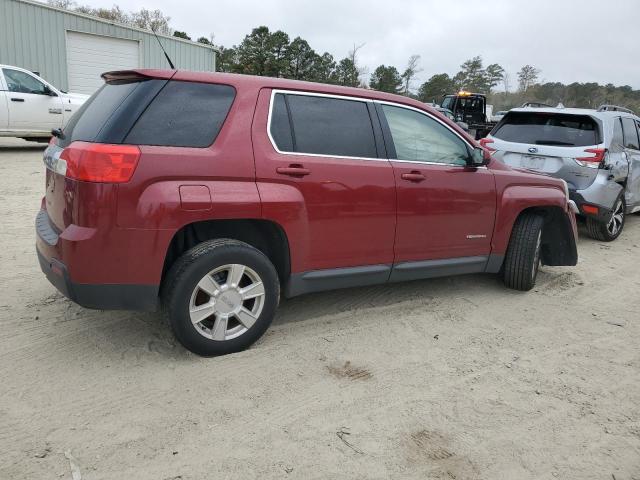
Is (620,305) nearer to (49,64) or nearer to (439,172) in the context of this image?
(439,172)

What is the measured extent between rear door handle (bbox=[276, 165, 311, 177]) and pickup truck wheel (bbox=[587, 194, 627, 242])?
509 centimetres

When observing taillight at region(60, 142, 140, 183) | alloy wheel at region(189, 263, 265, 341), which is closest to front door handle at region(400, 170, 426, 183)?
alloy wheel at region(189, 263, 265, 341)

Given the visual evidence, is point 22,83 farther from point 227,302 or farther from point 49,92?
point 227,302

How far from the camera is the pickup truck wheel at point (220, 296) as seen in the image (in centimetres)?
302

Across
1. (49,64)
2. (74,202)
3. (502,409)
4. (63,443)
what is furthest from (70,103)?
(502,409)

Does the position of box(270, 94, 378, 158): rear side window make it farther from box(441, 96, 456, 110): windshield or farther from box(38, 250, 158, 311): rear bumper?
box(441, 96, 456, 110): windshield

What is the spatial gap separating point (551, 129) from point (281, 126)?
4.83m

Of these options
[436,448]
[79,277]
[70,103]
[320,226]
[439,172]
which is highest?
[70,103]

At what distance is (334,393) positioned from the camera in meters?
2.99

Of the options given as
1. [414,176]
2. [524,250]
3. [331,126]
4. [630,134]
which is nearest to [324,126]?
[331,126]

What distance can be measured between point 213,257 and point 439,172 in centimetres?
Result: 195

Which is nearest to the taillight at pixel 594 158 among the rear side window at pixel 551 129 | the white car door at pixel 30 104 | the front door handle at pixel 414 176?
the rear side window at pixel 551 129

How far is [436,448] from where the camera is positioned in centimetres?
256

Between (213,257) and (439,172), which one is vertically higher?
(439,172)
